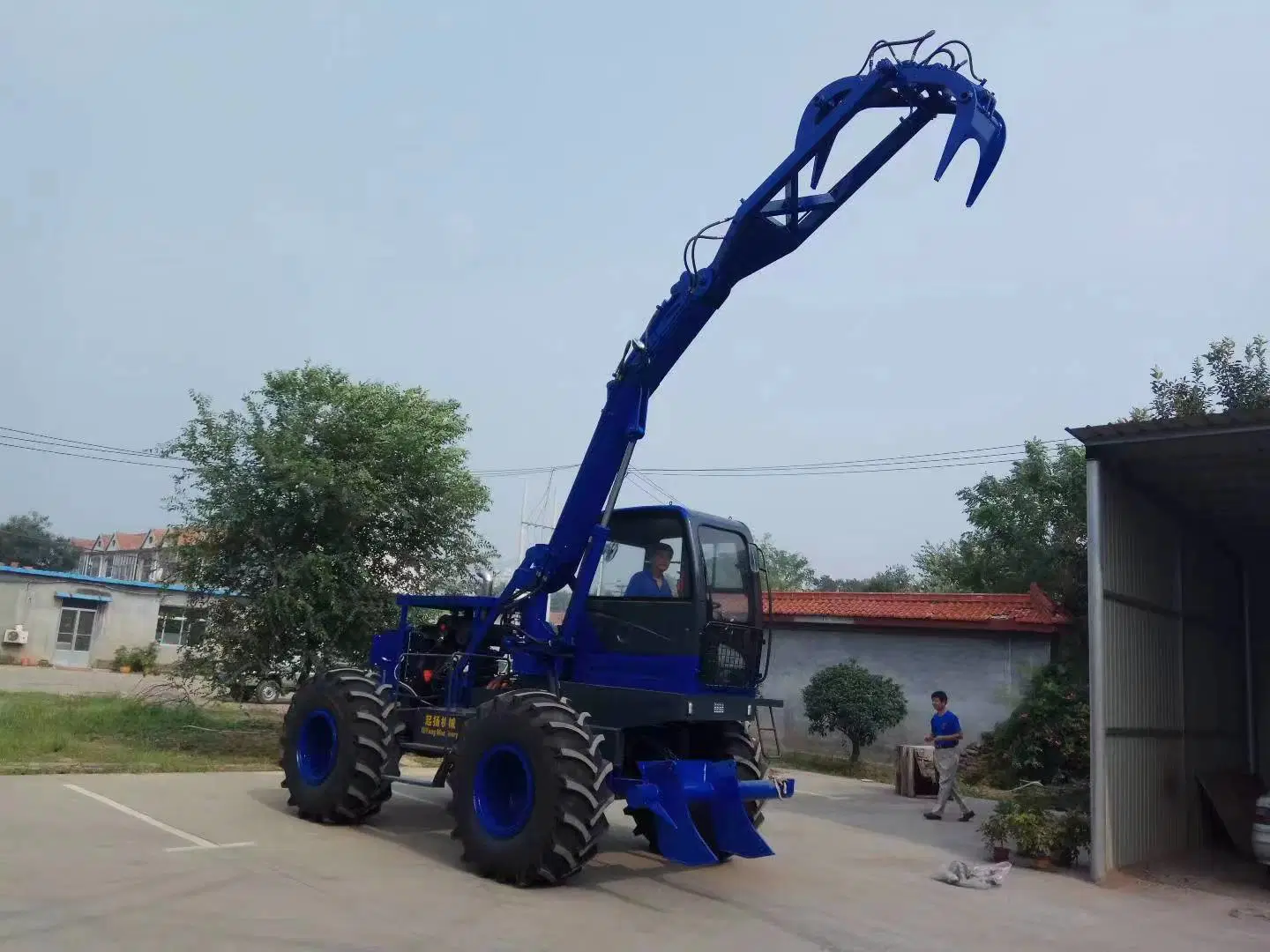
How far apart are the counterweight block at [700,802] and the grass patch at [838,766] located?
10092mm

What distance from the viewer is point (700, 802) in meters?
7.93

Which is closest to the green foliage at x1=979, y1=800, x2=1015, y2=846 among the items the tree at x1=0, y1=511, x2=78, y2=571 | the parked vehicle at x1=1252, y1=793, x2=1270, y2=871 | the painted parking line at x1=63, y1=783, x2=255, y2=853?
the parked vehicle at x1=1252, y1=793, x2=1270, y2=871

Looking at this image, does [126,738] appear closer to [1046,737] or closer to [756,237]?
[756,237]

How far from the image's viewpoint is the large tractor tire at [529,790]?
23.3ft

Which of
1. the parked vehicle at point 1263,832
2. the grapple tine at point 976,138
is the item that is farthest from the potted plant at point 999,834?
the grapple tine at point 976,138

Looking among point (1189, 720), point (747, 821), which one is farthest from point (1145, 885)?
point (747, 821)

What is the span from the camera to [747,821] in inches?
308

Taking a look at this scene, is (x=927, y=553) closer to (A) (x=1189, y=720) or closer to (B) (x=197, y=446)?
(A) (x=1189, y=720)

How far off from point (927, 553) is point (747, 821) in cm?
3391

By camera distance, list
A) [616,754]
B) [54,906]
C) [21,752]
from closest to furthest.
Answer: [54,906]
[616,754]
[21,752]

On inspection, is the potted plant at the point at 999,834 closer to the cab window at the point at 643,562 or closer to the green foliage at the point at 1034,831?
the green foliage at the point at 1034,831

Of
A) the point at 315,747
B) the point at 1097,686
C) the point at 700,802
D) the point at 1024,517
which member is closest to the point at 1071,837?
the point at 1097,686

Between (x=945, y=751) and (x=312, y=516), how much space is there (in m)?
8.86

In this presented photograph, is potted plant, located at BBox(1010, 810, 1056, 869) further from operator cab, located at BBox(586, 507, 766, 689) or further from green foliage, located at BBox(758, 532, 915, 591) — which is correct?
green foliage, located at BBox(758, 532, 915, 591)
